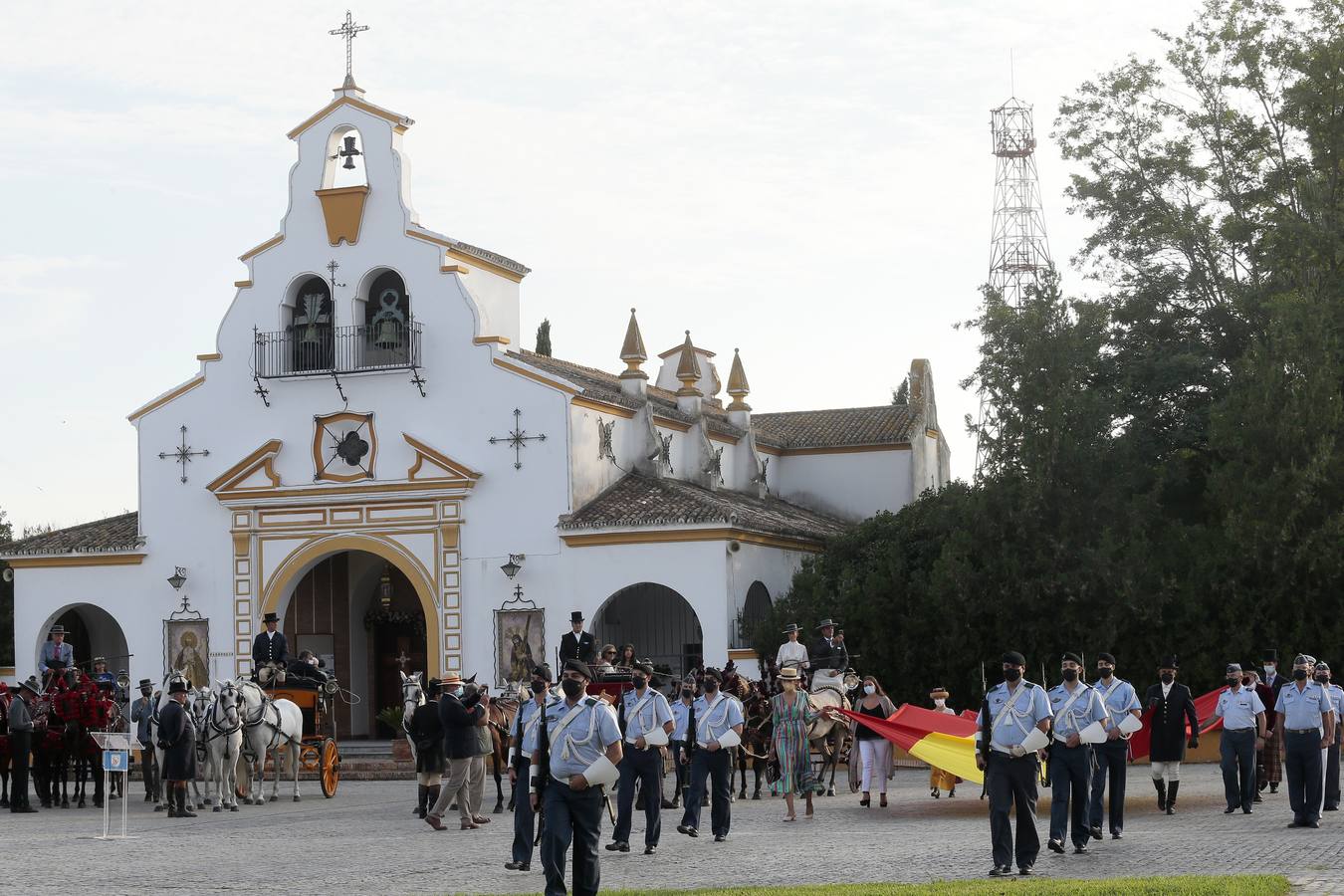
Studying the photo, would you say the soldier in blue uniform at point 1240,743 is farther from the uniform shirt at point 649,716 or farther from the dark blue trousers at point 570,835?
the dark blue trousers at point 570,835

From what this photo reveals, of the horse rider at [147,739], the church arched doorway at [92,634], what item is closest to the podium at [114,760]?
the horse rider at [147,739]

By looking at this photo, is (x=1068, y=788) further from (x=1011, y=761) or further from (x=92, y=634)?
(x=92, y=634)

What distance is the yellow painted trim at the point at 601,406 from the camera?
115ft

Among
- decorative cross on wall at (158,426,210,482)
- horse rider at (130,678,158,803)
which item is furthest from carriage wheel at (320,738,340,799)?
decorative cross on wall at (158,426,210,482)

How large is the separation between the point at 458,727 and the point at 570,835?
8258mm

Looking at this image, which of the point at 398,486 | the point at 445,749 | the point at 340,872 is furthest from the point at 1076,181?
the point at 340,872

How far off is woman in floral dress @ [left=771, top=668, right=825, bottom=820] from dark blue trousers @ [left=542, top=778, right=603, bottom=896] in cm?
846

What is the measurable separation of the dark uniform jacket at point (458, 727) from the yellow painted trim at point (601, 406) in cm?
1370

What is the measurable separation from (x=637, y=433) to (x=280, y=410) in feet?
23.6

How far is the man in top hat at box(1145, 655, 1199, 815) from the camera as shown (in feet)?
69.4

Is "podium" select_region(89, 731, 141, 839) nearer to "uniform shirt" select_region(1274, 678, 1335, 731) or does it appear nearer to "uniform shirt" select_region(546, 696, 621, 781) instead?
"uniform shirt" select_region(546, 696, 621, 781)

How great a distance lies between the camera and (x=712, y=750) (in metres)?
→ 20.2

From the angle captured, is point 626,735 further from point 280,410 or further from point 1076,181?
point 1076,181

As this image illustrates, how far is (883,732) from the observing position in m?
23.0
